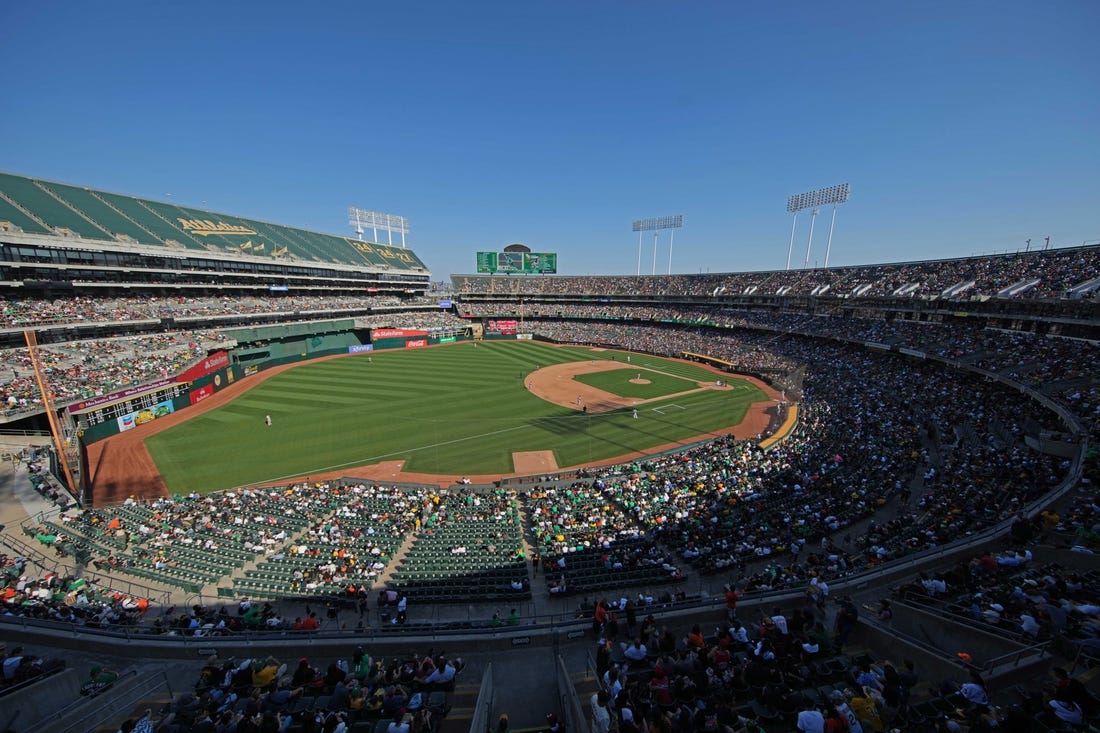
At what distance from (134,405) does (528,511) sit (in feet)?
104

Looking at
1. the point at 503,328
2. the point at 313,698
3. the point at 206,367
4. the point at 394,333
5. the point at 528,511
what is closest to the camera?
the point at 313,698

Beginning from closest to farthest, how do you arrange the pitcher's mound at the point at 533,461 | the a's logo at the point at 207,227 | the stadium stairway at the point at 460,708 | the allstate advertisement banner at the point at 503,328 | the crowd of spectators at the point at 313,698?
the crowd of spectators at the point at 313,698, the stadium stairway at the point at 460,708, the pitcher's mound at the point at 533,461, the a's logo at the point at 207,227, the allstate advertisement banner at the point at 503,328

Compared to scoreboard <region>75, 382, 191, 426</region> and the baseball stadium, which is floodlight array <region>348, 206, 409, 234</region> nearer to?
the baseball stadium

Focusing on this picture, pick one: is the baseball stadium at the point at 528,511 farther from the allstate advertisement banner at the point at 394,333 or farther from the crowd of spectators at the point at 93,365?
the allstate advertisement banner at the point at 394,333

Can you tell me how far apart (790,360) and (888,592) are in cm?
4109

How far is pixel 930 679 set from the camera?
7.38 meters

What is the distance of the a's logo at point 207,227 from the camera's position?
5106cm

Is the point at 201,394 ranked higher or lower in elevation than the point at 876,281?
lower

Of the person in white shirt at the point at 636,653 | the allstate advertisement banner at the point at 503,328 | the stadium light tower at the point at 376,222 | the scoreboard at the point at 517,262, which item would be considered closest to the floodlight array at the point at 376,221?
the stadium light tower at the point at 376,222

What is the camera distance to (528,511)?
18.4 metres

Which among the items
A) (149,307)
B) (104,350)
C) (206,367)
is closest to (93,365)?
(104,350)

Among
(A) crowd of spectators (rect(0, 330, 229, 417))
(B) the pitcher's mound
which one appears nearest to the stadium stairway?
(B) the pitcher's mound

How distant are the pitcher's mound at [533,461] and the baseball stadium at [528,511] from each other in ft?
0.90

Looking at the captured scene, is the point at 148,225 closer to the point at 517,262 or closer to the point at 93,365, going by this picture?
the point at 93,365
